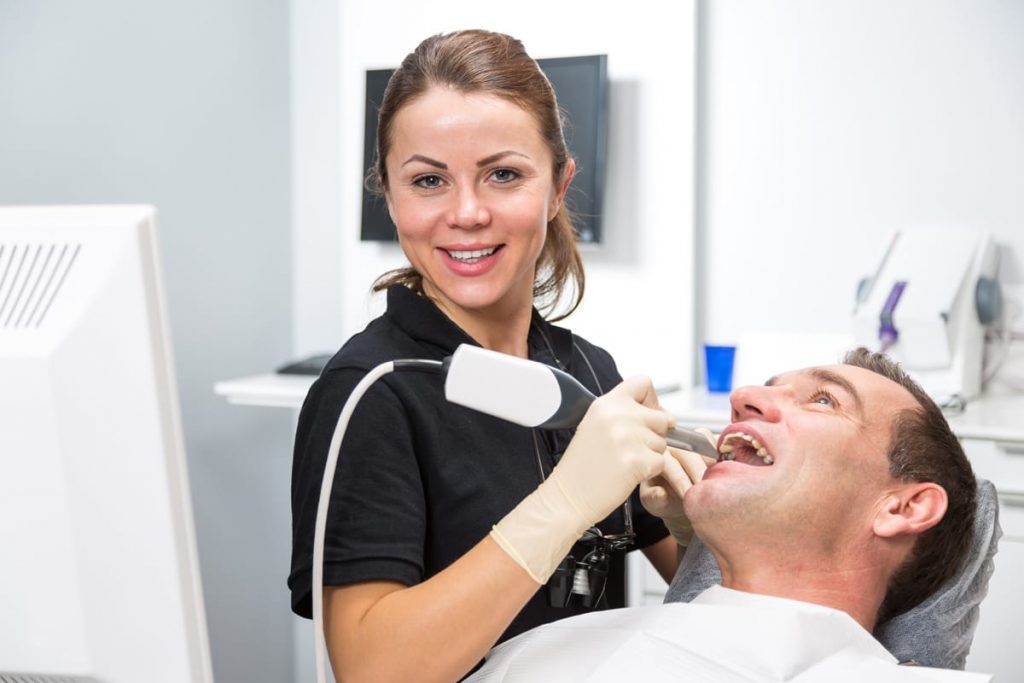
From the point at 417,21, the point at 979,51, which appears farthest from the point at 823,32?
the point at 417,21

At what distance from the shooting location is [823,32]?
270 centimetres

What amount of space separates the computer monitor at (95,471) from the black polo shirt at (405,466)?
40cm

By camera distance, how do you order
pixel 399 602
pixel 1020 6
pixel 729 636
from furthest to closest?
pixel 1020 6 → pixel 729 636 → pixel 399 602

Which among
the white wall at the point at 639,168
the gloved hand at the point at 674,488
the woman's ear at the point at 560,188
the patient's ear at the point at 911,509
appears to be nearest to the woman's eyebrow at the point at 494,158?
the woman's ear at the point at 560,188

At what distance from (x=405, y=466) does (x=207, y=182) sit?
2074 mm

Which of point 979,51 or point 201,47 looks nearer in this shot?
point 979,51

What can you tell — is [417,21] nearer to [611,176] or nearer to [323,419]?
[611,176]

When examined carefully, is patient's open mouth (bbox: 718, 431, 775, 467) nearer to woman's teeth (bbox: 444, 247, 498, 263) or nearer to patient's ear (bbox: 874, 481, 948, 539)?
patient's ear (bbox: 874, 481, 948, 539)

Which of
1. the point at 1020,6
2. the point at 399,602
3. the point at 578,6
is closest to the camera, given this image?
the point at 399,602

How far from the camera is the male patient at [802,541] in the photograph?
118 centimetres

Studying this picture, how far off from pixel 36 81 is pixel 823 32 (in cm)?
190

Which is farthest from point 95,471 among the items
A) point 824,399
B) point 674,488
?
point 824,399

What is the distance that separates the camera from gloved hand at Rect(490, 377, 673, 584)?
1042mm

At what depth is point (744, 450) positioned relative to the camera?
1405 mm
